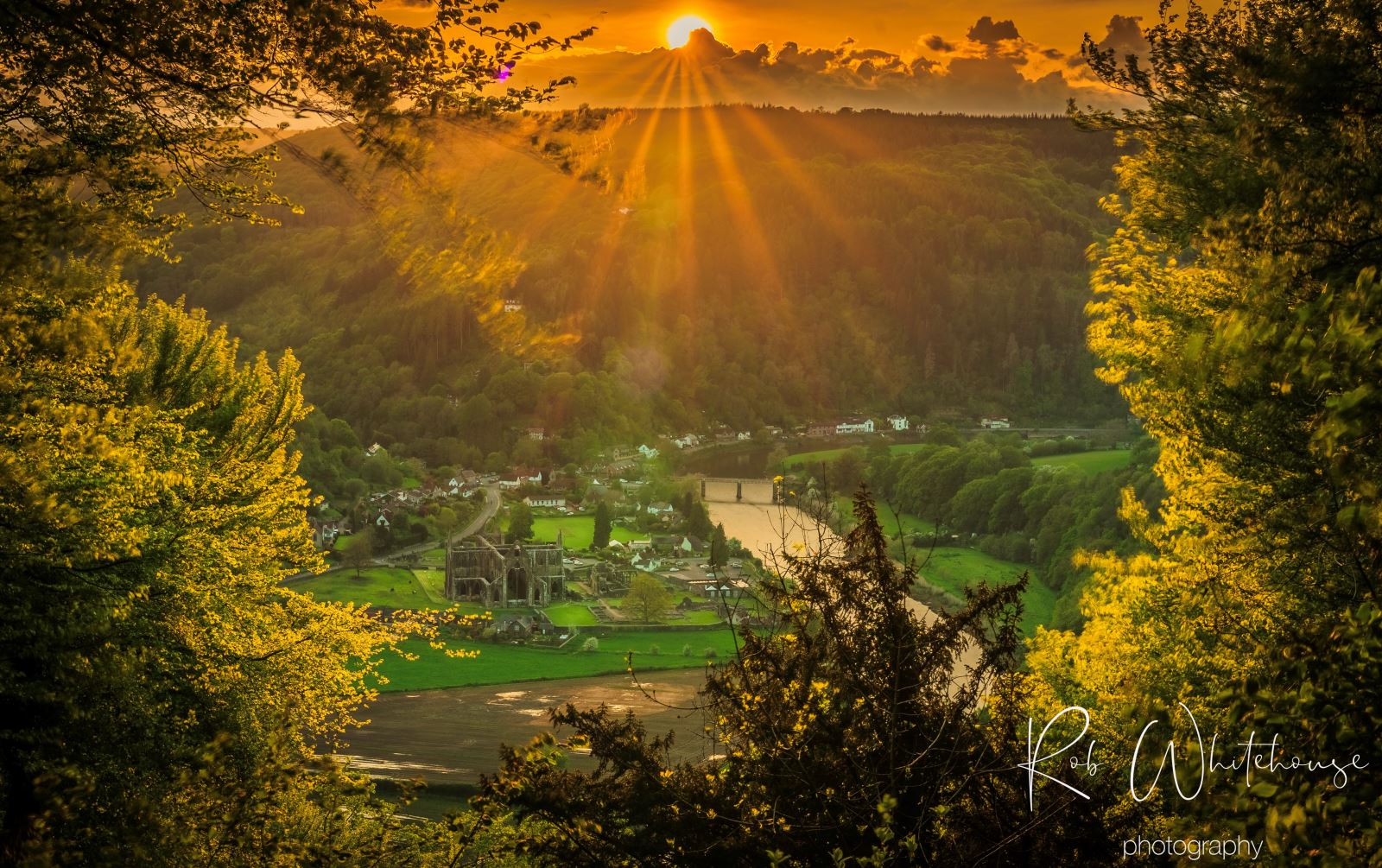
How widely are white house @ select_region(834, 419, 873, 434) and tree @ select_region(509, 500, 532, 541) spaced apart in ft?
107

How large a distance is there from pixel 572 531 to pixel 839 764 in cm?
5742

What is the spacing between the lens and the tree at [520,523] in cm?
5750

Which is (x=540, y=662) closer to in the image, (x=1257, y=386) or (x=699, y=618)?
(x=699, y=618)

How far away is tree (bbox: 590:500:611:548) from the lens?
59750 millimetres

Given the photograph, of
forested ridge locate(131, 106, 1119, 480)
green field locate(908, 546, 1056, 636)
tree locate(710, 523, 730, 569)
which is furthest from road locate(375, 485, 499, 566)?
green field locate(908, 546, 1056, 636)

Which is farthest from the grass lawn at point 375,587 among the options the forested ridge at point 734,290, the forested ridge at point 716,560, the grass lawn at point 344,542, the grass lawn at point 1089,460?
the grass lawn at point 1089,460

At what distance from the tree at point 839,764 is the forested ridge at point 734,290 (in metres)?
4.08

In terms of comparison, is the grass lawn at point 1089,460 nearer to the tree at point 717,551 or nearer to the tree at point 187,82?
the tree at point 717,551

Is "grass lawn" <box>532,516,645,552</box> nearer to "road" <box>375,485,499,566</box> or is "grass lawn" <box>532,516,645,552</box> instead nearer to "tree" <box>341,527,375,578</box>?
"road" <box>375,485,499,566</box>

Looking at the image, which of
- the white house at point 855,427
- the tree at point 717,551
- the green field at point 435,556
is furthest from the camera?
the white house at point 855,427

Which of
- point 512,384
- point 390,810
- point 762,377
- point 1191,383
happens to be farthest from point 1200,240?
point 762,377

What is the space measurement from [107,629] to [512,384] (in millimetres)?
72015

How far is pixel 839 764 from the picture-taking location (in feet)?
21.6

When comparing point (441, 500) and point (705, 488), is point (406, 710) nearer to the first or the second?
point (441, 500)
